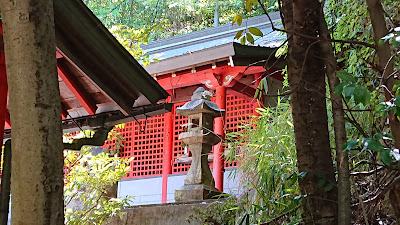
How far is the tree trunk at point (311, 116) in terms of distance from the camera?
2.59m

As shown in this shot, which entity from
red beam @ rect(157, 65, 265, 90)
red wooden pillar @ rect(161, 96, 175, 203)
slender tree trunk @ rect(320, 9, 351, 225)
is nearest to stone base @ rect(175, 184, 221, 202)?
red beam @ rect(157, 65, 265, 90)

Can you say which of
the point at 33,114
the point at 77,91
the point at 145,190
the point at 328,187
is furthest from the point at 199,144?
the point at 145,190

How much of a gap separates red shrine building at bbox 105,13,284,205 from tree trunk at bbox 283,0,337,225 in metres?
4.19

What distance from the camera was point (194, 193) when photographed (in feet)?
19.2

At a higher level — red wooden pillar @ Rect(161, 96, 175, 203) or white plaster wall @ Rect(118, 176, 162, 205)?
red wooden pillar @ Rect(161, 96, 175, 203)

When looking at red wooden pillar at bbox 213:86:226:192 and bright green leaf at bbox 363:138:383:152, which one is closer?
bright green leaf at bbox 363:138:383:152

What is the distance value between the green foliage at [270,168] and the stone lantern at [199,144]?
0.98 meters

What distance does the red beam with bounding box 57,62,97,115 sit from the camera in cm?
480

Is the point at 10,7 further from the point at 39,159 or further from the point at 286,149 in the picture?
the point at 286,149

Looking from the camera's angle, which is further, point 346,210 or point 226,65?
point 226,65

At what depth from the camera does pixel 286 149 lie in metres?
4.23

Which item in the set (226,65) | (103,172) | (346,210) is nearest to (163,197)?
(226,65)

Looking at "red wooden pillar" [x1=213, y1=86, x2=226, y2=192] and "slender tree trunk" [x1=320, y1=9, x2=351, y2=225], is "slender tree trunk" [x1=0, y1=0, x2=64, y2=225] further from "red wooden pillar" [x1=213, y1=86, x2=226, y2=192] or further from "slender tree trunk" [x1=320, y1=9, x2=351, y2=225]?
"red wooden pillar" [x1=213, y1=86, x2=226, y2=192]

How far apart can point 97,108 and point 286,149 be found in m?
2.01
